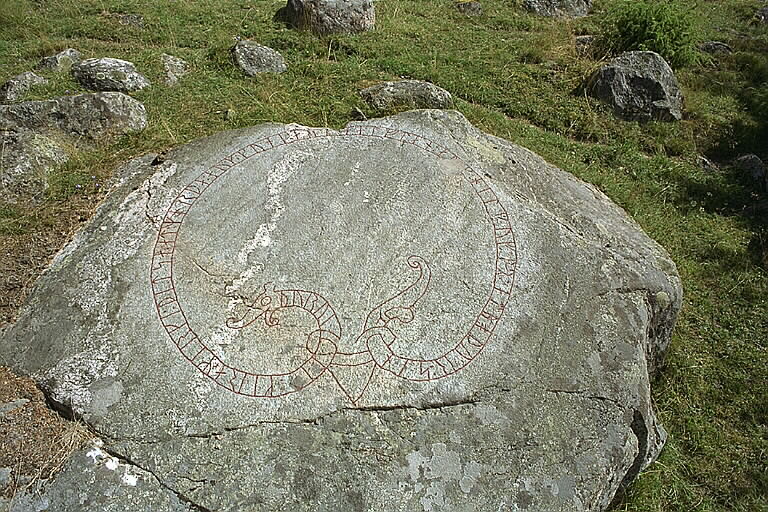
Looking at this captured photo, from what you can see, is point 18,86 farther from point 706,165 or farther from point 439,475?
point 706,165

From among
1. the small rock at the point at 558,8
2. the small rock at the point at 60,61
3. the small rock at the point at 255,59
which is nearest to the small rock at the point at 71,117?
the small rock at the point at 60,61

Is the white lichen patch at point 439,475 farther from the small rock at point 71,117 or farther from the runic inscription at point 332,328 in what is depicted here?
the small rock at point 71,117

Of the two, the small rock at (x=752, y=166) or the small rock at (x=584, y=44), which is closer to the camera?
the small rock at (x=752, y=166)

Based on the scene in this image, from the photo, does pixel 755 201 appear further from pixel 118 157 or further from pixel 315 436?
pixel 118 157

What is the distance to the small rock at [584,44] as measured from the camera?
356 inches

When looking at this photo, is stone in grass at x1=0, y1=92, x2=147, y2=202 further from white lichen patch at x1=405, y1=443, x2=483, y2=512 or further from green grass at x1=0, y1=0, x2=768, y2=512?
white lichen patch at x1=405, y1=443, x2=483, y2=512

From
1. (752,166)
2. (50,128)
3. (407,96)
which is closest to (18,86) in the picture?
(50,128)

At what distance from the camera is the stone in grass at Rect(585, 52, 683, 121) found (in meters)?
7.94

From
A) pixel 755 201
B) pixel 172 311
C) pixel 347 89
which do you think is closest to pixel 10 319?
pixel 172 311

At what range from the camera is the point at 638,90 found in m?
7.96

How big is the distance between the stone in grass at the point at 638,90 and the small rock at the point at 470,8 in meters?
3.50

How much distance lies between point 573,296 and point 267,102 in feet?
14.9

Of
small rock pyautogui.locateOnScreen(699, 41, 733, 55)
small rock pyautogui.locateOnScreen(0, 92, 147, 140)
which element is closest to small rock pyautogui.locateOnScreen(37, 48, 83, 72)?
small rock pyautogui.locateOnScreen(0, 92, 147, 140)

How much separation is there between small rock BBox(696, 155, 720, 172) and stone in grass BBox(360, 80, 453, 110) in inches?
123
